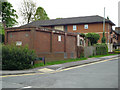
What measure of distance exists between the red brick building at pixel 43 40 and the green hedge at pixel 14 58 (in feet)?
7.23

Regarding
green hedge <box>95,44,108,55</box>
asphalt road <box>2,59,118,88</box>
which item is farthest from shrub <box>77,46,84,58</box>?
asphalt road <box>2,59,118,88</box>

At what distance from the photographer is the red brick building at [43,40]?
18641 mm

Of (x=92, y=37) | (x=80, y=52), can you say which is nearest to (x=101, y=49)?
(x=92, y=37)

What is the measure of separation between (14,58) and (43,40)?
18.3 feet

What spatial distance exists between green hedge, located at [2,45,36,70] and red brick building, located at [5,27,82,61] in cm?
220

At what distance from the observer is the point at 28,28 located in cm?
1859

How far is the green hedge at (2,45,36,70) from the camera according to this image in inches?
597

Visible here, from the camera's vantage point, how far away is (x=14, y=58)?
15164 mm

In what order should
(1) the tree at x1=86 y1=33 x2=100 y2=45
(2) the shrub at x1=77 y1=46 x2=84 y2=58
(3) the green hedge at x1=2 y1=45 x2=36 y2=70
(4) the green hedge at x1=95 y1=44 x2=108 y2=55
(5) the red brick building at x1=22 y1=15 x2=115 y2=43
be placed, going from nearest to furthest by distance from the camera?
1. (3) the green hedge at x1=2 y1=45 x2=36 y2=70
2. (2) the shrub at x1=77 y1=46 x2=84 y2=58
3. (4) the green hedge at x1=95 y1=44 x2=108 y2=55
4. (1) the tree at x1=86 y1=33 x2=100 y2=45
5. (5) the red brick building at x1=22 y1=15 x2=115 y2=43

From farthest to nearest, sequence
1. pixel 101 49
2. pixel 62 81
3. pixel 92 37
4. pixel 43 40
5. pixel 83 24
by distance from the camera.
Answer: pixel 83 24 < pixel 92 37 < pixel 101 49 < pixel 43 40 < pixel 62 81

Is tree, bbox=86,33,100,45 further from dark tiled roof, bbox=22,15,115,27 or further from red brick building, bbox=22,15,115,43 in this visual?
dark tiled roof, bbox=22,15,115,27

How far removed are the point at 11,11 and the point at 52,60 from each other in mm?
22937

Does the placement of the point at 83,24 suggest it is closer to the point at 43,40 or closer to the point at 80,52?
the point at 80,52

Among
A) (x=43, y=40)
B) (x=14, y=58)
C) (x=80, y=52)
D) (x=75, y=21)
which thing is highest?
(x=75, y=21)
